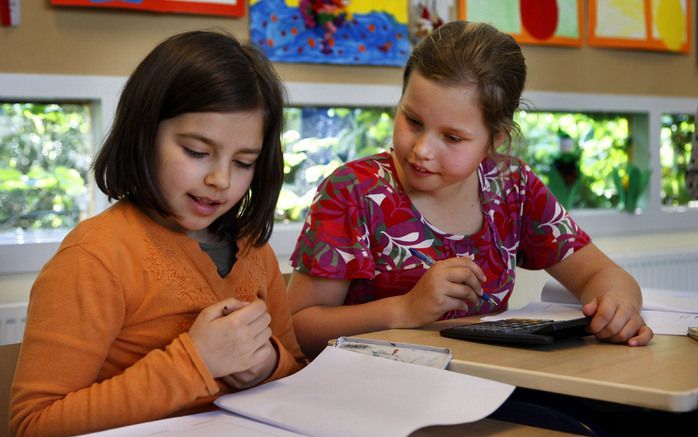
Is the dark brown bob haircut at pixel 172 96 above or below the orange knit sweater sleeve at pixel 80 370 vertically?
above

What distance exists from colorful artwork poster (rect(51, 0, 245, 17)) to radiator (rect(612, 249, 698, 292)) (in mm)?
1769

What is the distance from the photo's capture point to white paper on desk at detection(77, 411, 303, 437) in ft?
2.89

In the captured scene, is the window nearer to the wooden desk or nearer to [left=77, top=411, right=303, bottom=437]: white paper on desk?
the wooden desk

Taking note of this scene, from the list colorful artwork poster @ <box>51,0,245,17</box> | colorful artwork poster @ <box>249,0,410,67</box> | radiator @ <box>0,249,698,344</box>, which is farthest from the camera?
radiator @ <box>0,249,698,344</box>

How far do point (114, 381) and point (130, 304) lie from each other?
12cm

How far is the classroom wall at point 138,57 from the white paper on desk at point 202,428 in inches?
61.2

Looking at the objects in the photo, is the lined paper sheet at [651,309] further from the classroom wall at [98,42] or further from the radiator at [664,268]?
the radiator at [664,268]

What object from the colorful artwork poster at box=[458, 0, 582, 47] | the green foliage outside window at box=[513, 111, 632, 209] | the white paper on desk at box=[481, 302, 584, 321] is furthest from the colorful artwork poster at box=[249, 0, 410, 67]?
the white paper on desk at box=[481, 302, 584, 321]

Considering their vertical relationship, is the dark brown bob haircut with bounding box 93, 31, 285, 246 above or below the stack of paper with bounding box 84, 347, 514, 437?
above

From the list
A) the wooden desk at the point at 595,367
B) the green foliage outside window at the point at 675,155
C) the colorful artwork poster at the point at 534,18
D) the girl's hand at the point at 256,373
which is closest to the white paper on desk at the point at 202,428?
the girl's hand at the point at 256,373

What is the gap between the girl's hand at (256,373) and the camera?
1.11 meters

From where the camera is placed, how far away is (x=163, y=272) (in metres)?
1.12

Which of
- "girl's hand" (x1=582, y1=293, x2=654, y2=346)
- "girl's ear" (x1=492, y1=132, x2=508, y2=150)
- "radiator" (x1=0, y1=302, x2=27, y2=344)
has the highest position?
"girl's ear" (x1=492, y1=132, x2=508, y2=150)

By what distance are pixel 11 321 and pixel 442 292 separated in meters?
1.42
